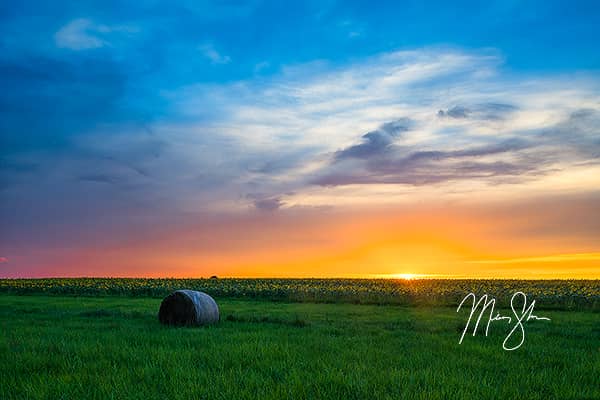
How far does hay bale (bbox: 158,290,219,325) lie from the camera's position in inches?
752

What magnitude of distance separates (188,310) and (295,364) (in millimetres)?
9674

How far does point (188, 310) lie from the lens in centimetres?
1919

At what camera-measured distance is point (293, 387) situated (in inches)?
333

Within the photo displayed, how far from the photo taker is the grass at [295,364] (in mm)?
8531

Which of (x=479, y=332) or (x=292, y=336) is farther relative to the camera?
(x=479, y=332)

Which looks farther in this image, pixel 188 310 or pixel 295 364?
pixel 188 310

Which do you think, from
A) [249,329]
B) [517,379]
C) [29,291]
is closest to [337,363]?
[517,379]

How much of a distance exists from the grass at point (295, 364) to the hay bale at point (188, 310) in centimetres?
141

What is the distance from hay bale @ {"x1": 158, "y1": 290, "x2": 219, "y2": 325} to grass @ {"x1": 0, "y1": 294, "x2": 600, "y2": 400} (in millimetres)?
1409

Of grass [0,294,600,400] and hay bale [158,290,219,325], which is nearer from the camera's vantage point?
grass [0,294,600,400]

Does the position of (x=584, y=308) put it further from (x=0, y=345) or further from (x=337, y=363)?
(x=0, y=345)

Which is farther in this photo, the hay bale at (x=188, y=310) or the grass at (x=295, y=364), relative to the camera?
the hay bale at (x=188, y=310)

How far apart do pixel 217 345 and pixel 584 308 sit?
25521 millimetres

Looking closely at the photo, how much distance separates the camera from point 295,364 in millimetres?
10547
